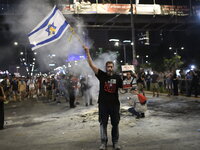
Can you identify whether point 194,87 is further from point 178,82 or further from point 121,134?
point 121,134

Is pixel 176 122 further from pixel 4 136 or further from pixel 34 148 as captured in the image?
pixel 4 136

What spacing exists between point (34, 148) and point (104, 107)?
1.71 meters

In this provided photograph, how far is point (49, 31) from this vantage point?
6.21 m

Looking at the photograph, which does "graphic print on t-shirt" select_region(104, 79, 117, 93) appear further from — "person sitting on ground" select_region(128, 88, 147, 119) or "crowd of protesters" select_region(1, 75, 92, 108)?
"crowd of protesters" select_region(1, 75, 92, 108)

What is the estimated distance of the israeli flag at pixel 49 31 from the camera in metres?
5.92

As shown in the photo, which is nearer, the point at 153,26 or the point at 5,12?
the point at 5,12

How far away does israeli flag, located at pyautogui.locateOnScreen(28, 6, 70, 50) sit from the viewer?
5.92 meters

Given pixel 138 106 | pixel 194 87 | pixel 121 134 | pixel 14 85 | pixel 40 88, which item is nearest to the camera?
pixel 121 134

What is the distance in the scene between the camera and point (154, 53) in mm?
57125

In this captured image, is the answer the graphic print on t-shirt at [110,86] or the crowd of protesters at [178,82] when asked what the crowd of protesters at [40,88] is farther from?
the graphic print on t-shirt at [110,86]

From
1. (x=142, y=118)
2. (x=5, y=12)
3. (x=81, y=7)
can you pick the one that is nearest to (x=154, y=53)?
(x=81, y=7)

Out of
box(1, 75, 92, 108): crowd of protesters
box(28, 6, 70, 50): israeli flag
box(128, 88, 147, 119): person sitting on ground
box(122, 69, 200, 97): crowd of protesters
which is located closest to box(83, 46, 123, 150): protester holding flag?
box(28, 6, 70, 50): israeli flag

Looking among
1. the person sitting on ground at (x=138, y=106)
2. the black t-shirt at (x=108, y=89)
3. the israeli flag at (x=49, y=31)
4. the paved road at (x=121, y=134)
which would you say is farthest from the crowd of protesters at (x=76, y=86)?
the black t-shirt at (x=108, y=89)

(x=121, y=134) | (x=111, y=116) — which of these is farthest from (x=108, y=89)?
(x=121, y=134)
